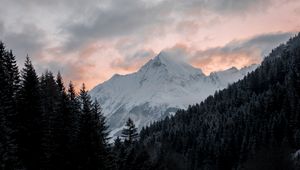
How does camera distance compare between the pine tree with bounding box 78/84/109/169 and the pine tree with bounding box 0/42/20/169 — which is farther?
the pine tree with bounding box 78/84/109/169

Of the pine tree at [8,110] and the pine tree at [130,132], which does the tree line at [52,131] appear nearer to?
the pine tree at [8,110]

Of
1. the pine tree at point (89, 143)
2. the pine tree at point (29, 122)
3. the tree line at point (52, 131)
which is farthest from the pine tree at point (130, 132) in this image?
the pine tree at point (89, 143)

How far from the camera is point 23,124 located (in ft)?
150

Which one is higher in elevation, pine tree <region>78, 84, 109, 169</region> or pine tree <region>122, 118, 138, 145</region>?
pine tree <region>122, 118, 138, 145</region>

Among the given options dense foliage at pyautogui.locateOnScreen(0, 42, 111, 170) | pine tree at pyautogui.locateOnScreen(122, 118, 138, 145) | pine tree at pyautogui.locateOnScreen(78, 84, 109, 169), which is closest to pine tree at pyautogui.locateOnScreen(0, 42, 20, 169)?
dense foliage at pyautogui.locateOnScreen(0, 42, 111, 170)

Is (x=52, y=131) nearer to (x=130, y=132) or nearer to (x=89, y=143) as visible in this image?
(x=89, y=143)

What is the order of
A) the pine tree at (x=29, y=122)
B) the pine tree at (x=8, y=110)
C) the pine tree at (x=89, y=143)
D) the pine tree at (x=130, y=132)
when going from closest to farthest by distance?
1. the pine tree at (x=8, y=110)
2. the pine tree at (x=89, y=143)
3. the pine tree at (x=29, y=122)
4. the pine tree at (x=130, y=132)

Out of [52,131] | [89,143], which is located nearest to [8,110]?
[52,131]

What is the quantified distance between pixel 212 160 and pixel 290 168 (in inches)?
3604

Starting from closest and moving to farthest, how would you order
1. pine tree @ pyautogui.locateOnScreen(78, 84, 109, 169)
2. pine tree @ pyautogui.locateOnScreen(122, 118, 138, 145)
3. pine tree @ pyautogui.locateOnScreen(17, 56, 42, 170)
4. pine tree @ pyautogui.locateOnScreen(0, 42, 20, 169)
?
pine tree @ pyautogui.locateOnScreen(0, 42, 20, 169)
pine tree @ pyautogui.locateOnScreen(78, 84, 109, 169)
pine tree @ pyautogui.locateOnScreen(17, 56, 42, 170)
pine tree @ pyautogui.locateOnScreen(122, 118, 138, 145)

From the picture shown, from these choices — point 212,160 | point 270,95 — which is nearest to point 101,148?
point 212,160

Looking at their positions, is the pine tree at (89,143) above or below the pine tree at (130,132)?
below

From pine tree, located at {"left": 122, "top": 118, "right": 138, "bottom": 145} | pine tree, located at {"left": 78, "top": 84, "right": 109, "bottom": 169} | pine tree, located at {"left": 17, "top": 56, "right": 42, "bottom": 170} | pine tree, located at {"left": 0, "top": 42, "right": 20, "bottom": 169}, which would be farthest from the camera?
pine tree, located at {"left": 122, "top": 118, "right": 138, "bottom": 145}

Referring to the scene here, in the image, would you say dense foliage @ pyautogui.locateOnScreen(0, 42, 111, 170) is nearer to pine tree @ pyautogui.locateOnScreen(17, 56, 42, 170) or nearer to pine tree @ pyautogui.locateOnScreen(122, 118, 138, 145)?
pine tree @ pyautogui.locateOnScreen(17, 56, 42, 170)
